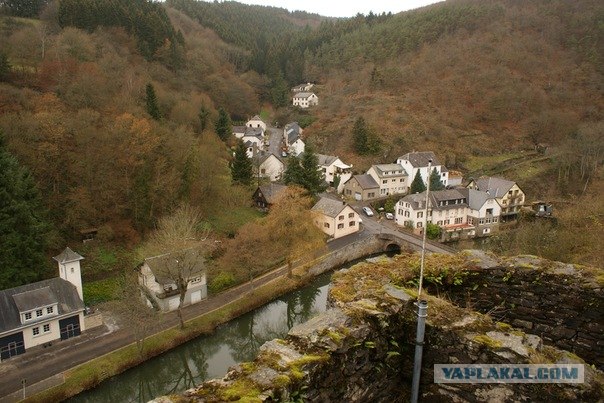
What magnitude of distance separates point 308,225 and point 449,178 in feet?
→ 91.7

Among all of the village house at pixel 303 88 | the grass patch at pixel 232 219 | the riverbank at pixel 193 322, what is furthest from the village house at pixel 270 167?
the village house at pixel 303 88

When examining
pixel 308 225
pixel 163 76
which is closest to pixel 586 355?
pixel 308 225

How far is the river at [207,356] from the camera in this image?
60.7ft

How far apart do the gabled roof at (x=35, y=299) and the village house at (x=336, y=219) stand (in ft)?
62.4

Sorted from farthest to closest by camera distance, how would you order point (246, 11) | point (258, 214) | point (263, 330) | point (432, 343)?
point (246, 11)
point (258, 214)
point (263, 330)
point (432, 343)

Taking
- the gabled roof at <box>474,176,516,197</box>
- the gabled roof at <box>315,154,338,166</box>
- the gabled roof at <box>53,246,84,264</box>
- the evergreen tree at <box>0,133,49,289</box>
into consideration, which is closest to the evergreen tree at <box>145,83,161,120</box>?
the evergreen tree at <box>0,133,49,289</box>

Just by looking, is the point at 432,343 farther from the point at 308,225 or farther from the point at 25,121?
the point at 25,121

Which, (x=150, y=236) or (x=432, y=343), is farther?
(x=150, y=236)

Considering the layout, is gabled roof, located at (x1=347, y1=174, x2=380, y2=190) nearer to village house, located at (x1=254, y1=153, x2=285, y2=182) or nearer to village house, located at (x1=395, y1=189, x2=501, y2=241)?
village house, located at (x1=395, y1=189, x2=501, y2=241)

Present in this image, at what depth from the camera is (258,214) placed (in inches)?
1496

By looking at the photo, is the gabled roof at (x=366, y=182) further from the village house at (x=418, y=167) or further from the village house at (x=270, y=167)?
the village house at (x=270, y=167)

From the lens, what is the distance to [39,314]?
2039 centimetres

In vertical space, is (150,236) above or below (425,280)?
below

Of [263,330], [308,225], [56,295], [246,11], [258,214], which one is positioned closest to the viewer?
[56,295]
